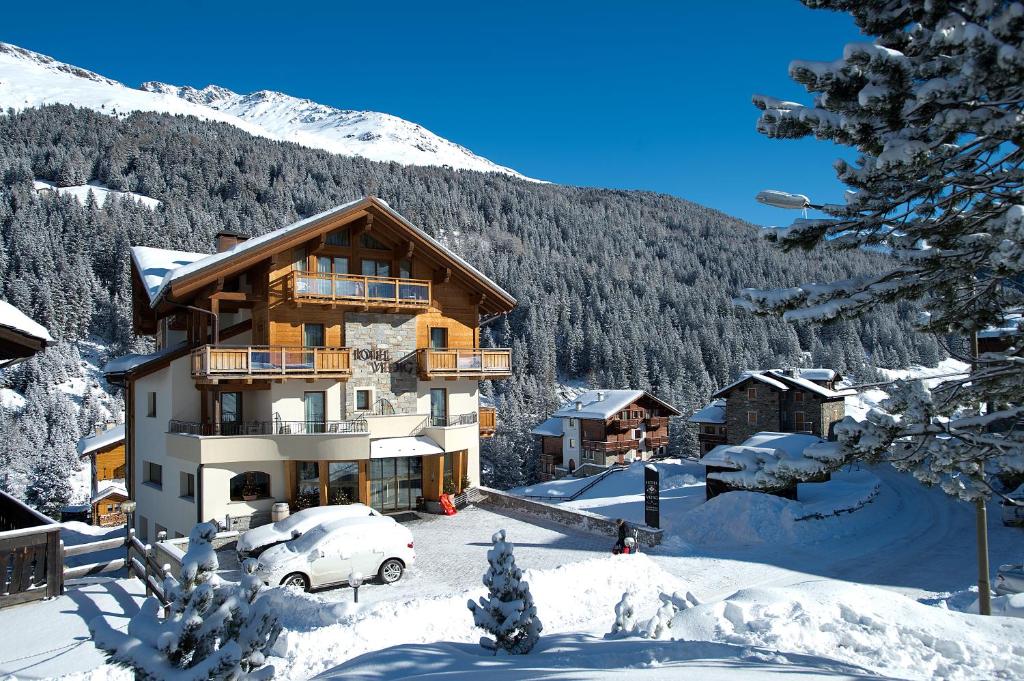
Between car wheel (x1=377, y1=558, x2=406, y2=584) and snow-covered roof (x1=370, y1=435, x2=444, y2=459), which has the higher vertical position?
snow-covered roof (x1=370, y1=435, x2=444, y2=459)

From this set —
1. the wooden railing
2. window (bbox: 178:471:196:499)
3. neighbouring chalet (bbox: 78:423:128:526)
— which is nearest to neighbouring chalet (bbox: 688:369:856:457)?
window (bbox: 178:471:196:499)

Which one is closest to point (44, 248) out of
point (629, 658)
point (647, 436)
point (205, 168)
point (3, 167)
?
point (3, 167)

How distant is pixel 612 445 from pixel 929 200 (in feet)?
174

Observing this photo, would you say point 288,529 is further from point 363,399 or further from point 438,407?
point 438,407

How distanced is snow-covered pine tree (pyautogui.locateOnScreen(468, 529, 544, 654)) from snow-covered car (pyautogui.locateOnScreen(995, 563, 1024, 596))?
13550 millimetres

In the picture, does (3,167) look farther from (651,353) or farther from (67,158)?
(651,353)

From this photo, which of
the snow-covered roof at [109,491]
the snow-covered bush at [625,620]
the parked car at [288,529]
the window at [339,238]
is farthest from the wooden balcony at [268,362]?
the snow-covered roof at [109,491]

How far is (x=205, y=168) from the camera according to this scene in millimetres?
157250

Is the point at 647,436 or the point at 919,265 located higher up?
the point at 919,265

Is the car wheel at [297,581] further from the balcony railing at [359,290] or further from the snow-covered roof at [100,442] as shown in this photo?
the snow-covered roof at [100,442]

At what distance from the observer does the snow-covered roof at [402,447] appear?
21672mm

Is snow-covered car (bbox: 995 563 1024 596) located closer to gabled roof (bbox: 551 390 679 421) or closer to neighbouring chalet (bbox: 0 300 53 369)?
neighbouring chalet (bbox: 0 300 53 369)

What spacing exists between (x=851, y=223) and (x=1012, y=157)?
1185mm

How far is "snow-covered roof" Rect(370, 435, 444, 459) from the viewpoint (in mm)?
21672
